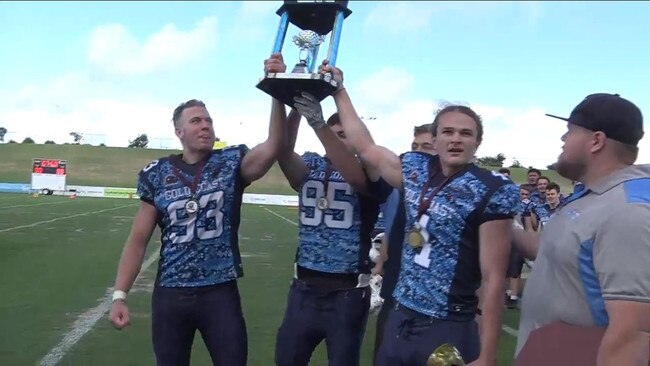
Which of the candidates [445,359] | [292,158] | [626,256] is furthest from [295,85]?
[626,256]

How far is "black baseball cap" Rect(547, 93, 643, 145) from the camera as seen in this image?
7.82 ft

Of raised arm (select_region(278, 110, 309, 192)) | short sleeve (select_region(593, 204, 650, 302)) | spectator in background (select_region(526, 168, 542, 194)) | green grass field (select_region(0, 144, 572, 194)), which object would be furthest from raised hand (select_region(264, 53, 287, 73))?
green grass field (select_region(0, 144, 572, 194))

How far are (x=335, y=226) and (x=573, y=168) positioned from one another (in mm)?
1667

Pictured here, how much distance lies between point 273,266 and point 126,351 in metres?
6.52

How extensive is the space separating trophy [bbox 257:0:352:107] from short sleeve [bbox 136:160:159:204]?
0.87 metres

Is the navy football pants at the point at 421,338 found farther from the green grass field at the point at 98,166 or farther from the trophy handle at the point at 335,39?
the green grass field at the point at 98,166

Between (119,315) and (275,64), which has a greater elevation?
(275,64)

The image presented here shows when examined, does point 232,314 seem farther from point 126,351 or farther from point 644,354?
point 126,351

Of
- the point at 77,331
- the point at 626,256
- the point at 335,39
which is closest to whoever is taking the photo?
the point at 626,256

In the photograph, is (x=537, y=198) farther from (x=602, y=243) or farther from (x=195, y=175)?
(x=602, y=243)

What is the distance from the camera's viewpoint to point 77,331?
705cm

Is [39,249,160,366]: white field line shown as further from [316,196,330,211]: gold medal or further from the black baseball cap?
the black baseball cap

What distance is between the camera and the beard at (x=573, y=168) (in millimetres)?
2494

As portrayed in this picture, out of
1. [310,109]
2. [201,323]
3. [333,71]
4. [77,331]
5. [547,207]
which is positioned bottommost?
[77,331]
